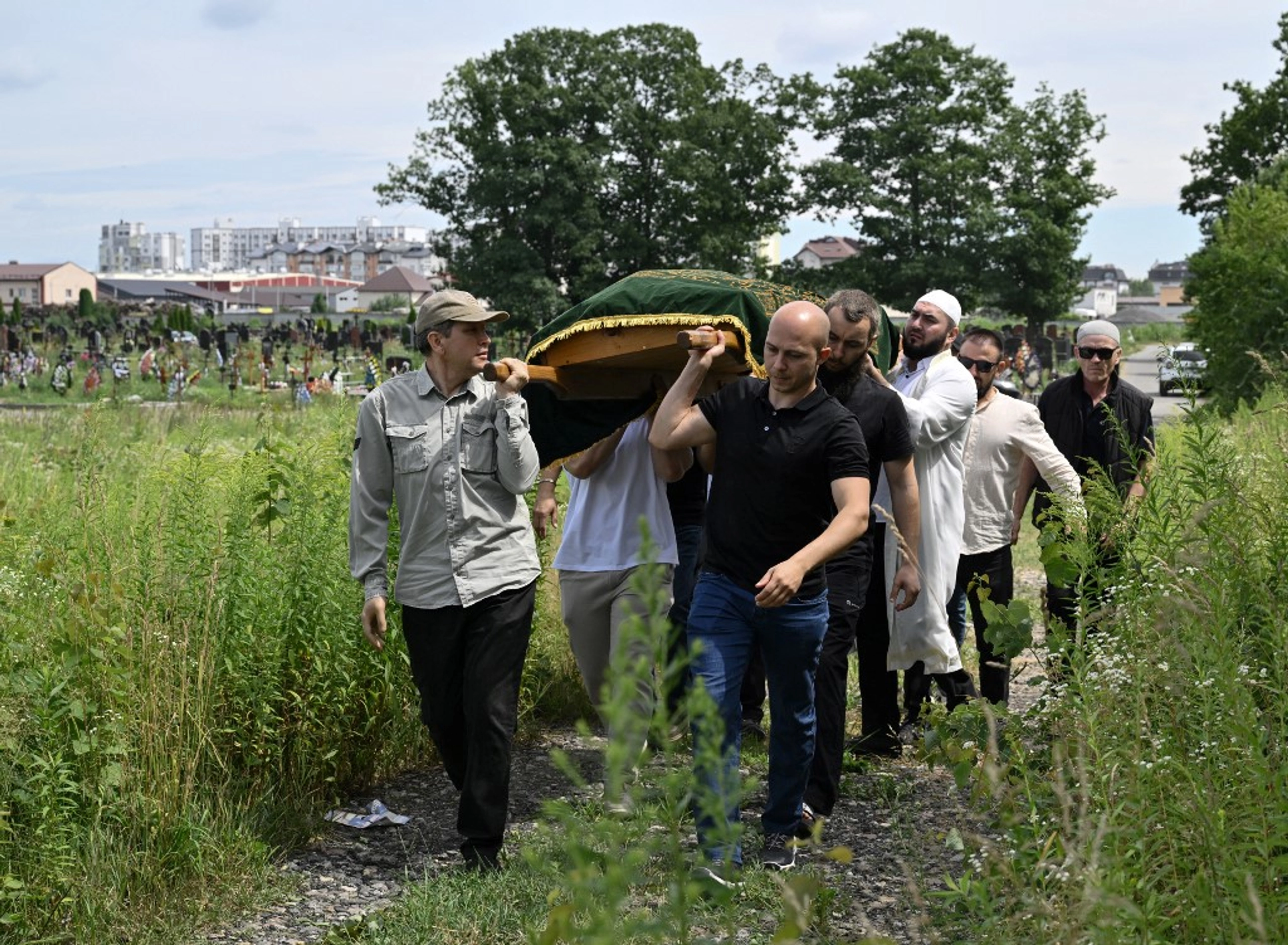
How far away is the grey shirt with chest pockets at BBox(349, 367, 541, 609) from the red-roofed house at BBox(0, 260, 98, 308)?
129911mm

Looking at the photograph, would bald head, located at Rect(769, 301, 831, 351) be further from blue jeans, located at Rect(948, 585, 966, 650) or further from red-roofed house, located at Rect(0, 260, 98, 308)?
red-roofed house, located at Rect(0, 260, 98, 308)

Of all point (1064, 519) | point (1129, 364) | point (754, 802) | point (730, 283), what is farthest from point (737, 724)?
point (1129, 364)

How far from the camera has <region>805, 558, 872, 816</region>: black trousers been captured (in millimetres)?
5793

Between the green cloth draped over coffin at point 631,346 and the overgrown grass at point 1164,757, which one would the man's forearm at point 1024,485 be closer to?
the green cloth draped over coffin at point 631,346

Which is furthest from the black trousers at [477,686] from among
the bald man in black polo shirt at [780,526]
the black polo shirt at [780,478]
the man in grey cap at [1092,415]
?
the man in grey cap at [1092,415]

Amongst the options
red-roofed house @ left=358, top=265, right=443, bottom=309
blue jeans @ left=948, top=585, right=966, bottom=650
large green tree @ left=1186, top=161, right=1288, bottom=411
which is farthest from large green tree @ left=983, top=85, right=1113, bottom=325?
red-roofed house @ left=358, top=265, right=443, bottom=309

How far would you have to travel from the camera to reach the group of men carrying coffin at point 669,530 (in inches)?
202

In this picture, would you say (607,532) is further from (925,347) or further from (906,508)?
(925,347)

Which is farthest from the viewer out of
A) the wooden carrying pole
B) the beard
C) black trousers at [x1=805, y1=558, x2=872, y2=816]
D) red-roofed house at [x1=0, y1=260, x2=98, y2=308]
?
red-roofed house at [x1=0, y1=260, x2=98, y2=308]

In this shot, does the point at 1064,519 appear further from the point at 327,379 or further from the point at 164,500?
the point at 327,379

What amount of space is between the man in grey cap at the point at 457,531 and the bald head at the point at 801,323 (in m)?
1.01

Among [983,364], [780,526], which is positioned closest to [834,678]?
[780,526]

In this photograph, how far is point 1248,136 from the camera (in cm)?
5028

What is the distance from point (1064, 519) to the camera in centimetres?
513
